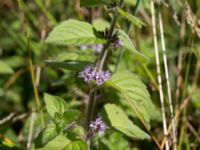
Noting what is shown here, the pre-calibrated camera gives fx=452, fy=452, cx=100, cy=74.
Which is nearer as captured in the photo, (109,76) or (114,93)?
(109,76)

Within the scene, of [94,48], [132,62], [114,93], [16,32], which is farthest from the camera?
[16,32]

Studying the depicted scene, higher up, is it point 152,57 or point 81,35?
point 81,35

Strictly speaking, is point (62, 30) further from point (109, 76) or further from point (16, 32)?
point (16, 32)

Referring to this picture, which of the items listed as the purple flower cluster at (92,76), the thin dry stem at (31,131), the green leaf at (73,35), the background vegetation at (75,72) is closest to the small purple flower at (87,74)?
the purple flower cluster at (92,76)

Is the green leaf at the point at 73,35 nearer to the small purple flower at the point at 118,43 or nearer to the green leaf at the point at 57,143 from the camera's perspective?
the small purple flower at the point at 118,43

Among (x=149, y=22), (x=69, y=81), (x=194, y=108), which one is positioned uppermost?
(x=149, y=22)

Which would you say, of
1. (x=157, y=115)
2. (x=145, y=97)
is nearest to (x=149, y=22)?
(x=157, y=115)
